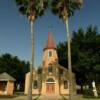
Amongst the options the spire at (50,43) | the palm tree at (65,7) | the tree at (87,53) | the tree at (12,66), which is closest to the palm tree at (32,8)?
the palm tree at (65,7)

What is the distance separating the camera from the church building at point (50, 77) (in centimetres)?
5247

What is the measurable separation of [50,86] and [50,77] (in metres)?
2.33

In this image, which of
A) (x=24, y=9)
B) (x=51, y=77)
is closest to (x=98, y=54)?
(x=51, y=77)

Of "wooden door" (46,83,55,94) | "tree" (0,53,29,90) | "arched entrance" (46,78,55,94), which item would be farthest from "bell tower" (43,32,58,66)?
"tree" (0,53,29,90)

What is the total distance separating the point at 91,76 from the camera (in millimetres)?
51531

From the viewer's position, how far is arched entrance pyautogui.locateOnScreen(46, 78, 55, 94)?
171 ft

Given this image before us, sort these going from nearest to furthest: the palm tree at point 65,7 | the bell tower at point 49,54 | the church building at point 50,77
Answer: the palm tree at point 65,7
the church building at point 50,77
the bell tower at point 49,54

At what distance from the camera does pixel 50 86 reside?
52.5 m

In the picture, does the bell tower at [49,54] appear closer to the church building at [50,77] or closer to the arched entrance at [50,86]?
the church building at [50,77]

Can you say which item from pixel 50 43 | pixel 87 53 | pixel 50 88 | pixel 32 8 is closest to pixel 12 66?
pixel 50 43

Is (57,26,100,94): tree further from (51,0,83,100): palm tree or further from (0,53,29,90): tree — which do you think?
(0,53,29,90): tree

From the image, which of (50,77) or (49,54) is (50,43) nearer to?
(49,54)

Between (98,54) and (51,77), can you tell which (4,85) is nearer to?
(51,77)

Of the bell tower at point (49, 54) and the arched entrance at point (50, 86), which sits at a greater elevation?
the bell tower at point (49, 54)
